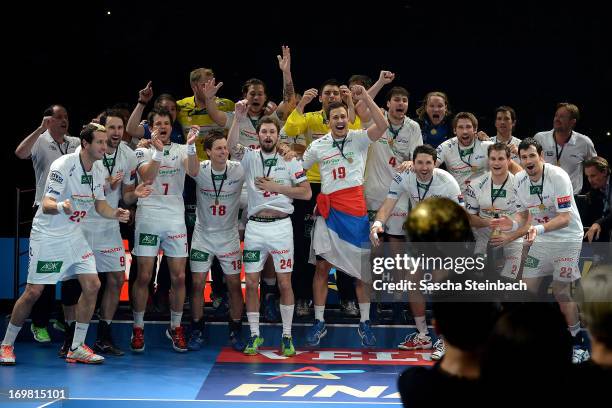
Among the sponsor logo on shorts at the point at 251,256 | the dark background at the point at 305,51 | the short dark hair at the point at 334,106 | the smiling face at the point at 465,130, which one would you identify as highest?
the dark background at the point at 305,51

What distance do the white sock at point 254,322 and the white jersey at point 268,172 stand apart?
0.90 m

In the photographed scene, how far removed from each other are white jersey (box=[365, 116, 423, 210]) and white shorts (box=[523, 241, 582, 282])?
55.5 inches

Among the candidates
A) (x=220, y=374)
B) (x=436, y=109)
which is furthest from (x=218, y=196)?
(x=436, y=109)

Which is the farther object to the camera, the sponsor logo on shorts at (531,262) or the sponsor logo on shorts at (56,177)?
the sponsor logo on shorts at (531,262)

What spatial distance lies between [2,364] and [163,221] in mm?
1732

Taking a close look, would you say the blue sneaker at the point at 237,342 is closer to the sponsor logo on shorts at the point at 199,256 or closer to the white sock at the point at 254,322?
the white sock at the point at 254,322

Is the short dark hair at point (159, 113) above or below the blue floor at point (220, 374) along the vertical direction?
above

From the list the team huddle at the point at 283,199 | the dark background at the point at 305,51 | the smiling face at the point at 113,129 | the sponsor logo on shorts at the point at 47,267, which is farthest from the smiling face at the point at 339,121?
the dark background at the point at 305,51

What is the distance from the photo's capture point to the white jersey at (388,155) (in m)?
8.45

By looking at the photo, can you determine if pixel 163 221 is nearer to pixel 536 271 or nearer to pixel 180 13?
pixel 536 271

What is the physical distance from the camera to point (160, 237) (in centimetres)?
809

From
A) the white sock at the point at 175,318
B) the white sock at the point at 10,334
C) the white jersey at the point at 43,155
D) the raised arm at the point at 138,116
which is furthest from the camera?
the raised arm at the point at 138,116

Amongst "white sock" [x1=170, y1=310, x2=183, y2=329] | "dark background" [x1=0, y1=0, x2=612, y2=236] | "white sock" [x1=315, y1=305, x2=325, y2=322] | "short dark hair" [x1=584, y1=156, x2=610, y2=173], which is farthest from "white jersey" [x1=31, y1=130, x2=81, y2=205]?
"short dark hair" [x1=584, y1=156, x2=610, y2=173]

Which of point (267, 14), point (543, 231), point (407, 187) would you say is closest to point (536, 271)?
point (543, 231)
